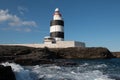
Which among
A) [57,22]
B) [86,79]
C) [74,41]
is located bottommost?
[86,79]

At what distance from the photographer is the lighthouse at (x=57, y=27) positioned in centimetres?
5212

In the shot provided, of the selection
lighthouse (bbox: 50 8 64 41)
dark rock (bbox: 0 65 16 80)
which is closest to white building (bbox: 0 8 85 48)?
lighthouse (bbox: 50 8 64 41)

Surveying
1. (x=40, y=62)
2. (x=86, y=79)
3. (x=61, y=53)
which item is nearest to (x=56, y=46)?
(x=61, y=53)

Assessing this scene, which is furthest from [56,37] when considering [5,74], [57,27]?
[5,74]

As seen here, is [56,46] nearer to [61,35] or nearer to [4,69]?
[61,35]

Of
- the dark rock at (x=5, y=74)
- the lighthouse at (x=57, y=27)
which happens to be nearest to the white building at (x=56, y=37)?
the lighthouse at (x=57, y=27)

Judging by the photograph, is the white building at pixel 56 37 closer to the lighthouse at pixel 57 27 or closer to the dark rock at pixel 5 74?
the lighthouse at pixel 57 27

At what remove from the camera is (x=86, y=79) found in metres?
15.4

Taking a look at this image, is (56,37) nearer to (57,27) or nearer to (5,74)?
(57,27)

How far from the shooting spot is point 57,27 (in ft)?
171

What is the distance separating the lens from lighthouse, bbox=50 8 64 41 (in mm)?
52122

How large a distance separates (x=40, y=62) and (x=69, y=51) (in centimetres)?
2619

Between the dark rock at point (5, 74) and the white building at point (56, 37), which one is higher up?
the white building at point (56, 37)

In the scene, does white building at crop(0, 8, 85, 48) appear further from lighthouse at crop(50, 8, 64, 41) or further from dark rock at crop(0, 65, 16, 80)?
A: dark rock at crop(0, 65, 16, 80)
